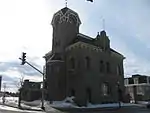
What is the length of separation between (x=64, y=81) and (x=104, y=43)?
11483 mm

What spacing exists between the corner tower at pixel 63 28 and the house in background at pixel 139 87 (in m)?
32.7

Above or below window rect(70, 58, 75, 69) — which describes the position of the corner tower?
above

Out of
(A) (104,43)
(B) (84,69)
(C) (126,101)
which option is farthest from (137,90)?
(B) (84,69)

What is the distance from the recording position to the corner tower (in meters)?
50.6

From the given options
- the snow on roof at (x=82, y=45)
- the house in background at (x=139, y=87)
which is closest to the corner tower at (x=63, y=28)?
the snow on roof at (x=82, y=45)

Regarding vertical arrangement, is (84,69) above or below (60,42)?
below

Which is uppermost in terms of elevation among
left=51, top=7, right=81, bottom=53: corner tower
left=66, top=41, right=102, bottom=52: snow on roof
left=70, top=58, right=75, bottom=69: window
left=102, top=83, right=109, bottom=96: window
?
left=51, top=7, right=81, bottom=53: corner tower

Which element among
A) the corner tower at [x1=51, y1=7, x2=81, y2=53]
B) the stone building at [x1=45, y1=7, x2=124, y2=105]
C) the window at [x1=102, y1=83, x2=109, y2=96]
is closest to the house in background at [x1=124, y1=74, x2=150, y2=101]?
the stone building at [x1=45, y1=7, x2=124, y2=105]

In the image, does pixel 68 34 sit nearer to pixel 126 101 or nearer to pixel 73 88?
pixel 73 88

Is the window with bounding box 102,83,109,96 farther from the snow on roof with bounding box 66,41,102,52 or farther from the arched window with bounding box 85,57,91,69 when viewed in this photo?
the snow on roof with bounding box 66,41,102,52

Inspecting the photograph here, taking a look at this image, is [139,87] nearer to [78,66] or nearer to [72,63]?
[72,63]

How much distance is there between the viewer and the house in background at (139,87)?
76.2 m

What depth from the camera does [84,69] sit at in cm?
→ 4594

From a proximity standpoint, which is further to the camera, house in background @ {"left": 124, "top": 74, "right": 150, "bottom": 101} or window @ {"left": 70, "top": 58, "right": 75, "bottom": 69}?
house in background @ {"left": 124, "top": 74, "right": 150, "bottom": 101}
